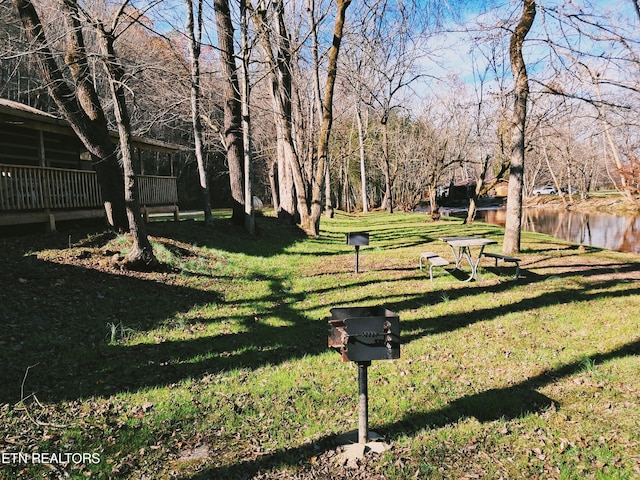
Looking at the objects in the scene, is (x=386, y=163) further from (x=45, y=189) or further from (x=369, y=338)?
(x=369, y=338)

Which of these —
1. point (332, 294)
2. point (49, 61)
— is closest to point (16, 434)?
point (332, 294)

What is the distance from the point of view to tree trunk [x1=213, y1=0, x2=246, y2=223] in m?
14.2

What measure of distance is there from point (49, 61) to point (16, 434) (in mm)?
9231

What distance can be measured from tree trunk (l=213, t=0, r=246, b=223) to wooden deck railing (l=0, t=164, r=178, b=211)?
4.39m

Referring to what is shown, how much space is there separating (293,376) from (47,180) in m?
9.05

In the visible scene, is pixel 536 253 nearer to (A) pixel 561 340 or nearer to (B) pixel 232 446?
(A) pixel 561 340

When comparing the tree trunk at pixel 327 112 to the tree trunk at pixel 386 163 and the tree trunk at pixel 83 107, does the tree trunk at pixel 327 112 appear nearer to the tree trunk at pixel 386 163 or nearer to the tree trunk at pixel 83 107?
the tree trunk at pixel 83 107

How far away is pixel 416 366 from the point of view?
16.4ft

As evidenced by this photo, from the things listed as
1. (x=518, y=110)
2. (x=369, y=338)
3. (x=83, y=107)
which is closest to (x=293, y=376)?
(x=369, y=338)

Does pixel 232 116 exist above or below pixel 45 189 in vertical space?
above

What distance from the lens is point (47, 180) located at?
10453 mm

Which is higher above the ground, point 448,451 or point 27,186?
point 27,186

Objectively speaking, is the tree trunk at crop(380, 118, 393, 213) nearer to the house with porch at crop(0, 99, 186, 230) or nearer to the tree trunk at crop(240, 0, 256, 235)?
the house with porch at crop(0, 99, 186, 230)

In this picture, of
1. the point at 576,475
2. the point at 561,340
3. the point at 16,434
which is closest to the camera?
the point at 576,475
